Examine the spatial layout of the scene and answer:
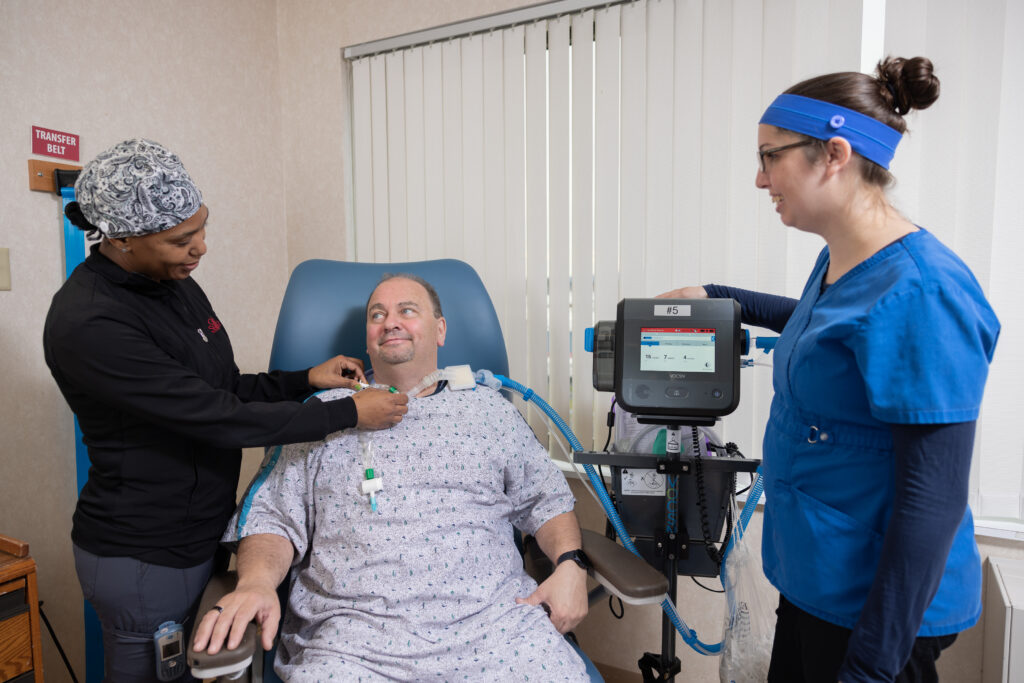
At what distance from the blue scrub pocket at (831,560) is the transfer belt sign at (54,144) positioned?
2073mm

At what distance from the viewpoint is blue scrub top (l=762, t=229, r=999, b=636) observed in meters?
0.76

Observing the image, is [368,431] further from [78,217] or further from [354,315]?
[78,217]

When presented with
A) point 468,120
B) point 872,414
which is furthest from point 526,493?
point 468,120

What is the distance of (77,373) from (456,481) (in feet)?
2.46

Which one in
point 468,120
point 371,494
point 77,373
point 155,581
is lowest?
point 155,581

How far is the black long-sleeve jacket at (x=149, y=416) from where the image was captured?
1.14m

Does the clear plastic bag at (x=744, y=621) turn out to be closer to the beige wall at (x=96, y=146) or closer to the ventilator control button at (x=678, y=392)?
the ventilator control button at (x=678, y=392)

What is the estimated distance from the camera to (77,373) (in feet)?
3.72

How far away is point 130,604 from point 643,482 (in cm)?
104

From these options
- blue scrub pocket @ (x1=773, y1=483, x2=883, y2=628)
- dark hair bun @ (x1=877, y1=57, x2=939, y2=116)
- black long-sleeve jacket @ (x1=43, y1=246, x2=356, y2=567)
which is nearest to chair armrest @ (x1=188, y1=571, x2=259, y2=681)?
black long-sleeve jacket @ (x1=43, y1=246, x2=356, y2=567)

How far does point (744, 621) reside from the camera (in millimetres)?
1289

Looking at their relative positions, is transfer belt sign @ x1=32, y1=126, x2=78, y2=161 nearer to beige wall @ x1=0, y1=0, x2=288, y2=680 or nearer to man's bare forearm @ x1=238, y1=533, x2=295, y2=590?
beige wall @ x1=0, y1=0, x2=288, y2=680

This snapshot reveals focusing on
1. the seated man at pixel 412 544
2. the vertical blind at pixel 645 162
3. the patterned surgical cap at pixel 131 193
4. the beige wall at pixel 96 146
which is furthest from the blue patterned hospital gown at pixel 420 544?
the beige wall at pixel 96 146

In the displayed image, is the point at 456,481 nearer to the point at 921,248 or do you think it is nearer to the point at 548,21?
the point at 921,248
